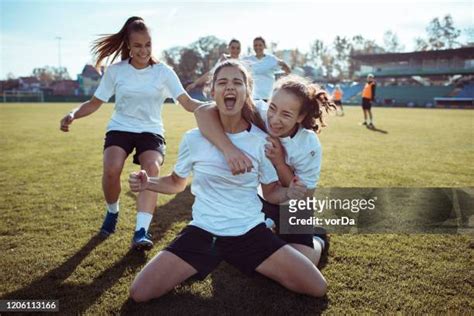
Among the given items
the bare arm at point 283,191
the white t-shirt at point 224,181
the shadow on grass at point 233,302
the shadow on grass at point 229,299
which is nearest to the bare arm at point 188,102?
the white t-shirt at point 224,181

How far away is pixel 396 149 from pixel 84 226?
27.4 ft

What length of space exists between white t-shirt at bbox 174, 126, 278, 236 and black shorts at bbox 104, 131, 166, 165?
1203 millimetres

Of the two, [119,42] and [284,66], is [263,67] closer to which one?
[284,66]

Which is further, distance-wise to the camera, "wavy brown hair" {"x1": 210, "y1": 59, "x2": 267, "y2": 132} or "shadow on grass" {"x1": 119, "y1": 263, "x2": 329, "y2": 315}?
"wavy brown hair" {"x1": 210, "y1": 59, "x2": 267, "y2": 132}

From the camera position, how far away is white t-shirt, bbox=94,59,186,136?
14.4ft

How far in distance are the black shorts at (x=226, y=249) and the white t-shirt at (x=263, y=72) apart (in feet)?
17.2

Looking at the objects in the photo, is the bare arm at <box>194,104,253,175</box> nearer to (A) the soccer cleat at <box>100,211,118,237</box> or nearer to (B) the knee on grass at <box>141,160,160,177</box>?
(B) the knee on grass at <box>141,160,160,177</box>

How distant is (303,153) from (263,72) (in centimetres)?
495

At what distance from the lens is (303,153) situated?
3.47 m

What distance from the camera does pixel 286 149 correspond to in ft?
11.2

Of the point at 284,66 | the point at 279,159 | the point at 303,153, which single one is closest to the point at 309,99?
the point at 303,153

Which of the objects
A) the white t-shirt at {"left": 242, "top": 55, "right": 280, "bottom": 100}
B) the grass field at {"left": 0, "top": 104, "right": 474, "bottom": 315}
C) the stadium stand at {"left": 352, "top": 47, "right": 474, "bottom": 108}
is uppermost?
the stadium stand at {"left": 352, "top": 47, "right": 474, "bottom": 108}

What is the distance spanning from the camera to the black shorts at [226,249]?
3.01 m
